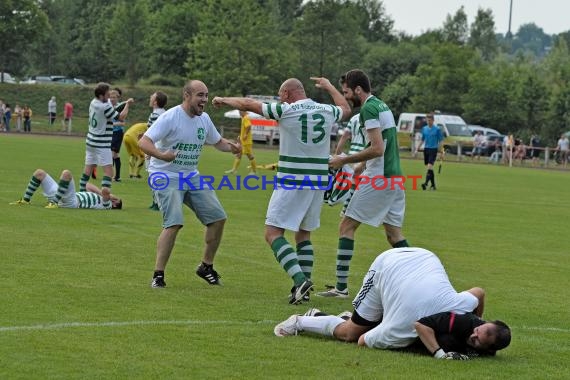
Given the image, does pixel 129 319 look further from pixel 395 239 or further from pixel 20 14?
pixel 20 14

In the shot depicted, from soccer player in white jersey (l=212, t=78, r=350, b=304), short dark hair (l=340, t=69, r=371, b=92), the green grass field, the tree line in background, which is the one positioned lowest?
the green grass field

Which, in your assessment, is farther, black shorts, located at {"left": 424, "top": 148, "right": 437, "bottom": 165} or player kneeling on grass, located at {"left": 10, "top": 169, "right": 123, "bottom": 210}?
black shorts, located at {"left": 424, "top": 148, "right": 437, "bottom": 165}

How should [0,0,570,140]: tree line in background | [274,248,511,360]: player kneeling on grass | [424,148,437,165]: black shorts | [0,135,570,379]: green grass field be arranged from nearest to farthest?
[0,135,570,379]: green grass field
[274,248,511,360]: player kneeling on grass
[424,148,437,165]: black shorts
[0,0,570,140]: tree line in background

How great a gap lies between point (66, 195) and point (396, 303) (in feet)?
38.6

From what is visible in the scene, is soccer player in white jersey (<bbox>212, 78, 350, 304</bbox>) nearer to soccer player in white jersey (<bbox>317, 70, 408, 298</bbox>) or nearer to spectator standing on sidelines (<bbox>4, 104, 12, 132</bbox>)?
soccer player in white jersey (<bbox>317, 70, 408, 298</bbox>)

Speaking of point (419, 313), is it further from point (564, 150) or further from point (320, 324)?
point (564, 150)

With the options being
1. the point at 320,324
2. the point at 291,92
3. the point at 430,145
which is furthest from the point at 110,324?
the point at 430,145

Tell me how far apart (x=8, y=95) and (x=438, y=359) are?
7487 cm

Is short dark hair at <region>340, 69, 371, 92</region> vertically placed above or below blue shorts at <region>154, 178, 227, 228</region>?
above

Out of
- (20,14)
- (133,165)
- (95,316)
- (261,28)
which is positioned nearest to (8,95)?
(20,14)

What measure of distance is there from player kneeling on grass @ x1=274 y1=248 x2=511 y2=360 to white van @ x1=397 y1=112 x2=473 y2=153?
173ft

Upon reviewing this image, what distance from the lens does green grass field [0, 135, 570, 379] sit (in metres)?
7.91

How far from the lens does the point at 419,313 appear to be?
8289 mm

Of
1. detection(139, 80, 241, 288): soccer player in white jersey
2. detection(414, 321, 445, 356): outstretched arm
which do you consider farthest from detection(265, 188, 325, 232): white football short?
detection(414, 321, 445, 356): outstretched arm
